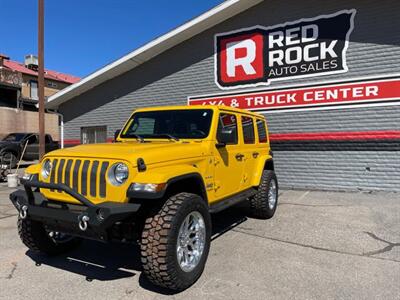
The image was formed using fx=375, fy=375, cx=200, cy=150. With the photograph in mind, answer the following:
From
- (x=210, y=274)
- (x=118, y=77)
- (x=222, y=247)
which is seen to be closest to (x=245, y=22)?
(x=118, y=77)

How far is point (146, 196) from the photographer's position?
11.7 feet

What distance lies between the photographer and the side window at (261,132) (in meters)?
7.17

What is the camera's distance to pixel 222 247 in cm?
524

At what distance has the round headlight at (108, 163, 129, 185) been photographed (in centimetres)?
379

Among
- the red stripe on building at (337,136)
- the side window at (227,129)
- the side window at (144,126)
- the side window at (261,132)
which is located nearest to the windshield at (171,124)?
the side window at (144,126)

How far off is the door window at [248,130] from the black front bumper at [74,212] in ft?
10.2

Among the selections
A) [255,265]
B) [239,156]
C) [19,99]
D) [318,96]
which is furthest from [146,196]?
[19,99]

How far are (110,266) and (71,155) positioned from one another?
4.79 ft

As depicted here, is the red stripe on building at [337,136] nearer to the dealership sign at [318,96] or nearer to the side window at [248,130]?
Result: the dealership sign at [318,96]

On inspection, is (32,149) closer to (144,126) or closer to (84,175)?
(144,126)

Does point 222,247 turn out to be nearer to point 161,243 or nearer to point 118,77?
point 161,243

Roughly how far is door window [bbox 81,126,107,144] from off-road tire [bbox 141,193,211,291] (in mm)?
11425

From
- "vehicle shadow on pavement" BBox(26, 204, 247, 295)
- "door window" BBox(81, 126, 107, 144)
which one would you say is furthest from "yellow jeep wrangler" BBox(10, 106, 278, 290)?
"door window" BBox(81, 126, 107, 144)

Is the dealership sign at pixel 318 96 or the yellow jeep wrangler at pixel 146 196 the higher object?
the dealership sign at pixel 318 96
